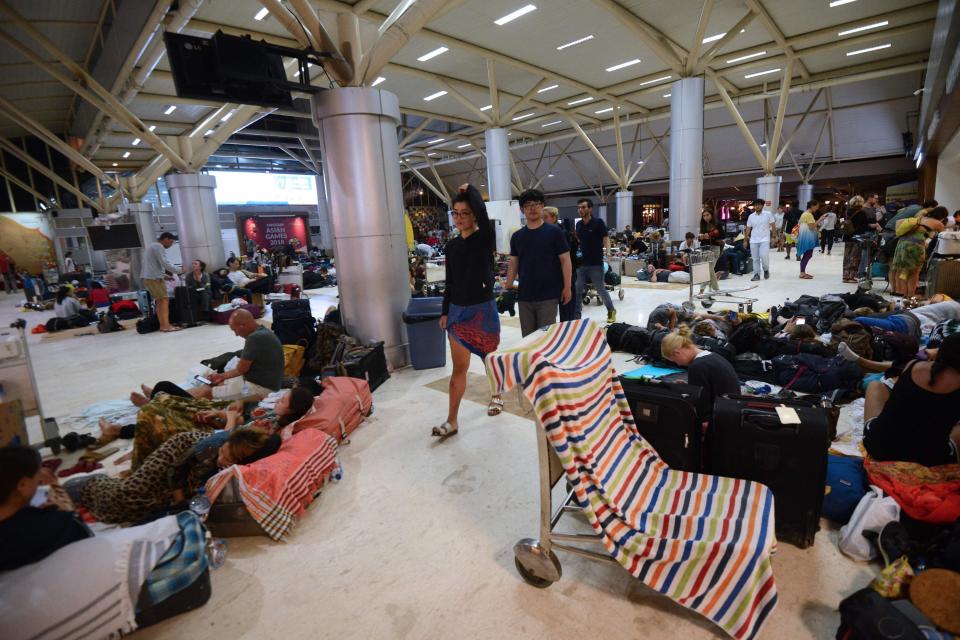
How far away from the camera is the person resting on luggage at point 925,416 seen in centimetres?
225

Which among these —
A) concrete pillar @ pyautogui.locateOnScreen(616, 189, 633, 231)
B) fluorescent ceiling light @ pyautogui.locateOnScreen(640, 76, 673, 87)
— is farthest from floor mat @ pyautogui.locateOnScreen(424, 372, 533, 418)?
concrete pillar @ pyautogui.locateOnScreen(616, 189, 633, 231)

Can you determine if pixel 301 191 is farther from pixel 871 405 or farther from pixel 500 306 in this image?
pixel 871 405

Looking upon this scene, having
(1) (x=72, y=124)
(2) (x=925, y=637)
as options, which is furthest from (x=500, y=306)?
(1) (x=72, y=124)

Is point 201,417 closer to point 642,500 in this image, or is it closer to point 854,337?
point 642,500

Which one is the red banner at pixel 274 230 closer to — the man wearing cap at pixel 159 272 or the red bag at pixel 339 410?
the man wearing cap at pixel 159 272

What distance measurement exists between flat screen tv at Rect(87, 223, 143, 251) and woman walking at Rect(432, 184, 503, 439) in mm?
16313

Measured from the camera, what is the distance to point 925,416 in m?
2.37

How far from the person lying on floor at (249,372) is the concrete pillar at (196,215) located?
980 cm

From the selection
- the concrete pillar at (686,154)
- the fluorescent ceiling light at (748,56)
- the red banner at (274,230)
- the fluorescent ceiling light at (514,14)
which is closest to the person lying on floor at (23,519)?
the fluorescent ceiling light at (514,14)

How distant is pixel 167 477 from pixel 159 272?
7751 mm

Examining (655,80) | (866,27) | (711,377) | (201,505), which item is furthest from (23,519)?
(655,80)

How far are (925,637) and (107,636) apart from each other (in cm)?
299

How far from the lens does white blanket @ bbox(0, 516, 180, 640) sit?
5.52 ft

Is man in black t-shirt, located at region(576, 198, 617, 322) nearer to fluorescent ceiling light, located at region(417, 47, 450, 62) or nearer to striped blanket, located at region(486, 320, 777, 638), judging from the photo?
striped blanket, located at region(486, 320, 777, 638)
